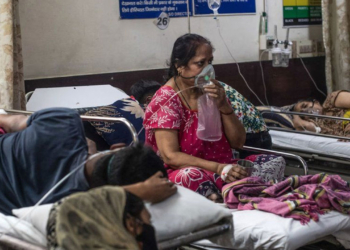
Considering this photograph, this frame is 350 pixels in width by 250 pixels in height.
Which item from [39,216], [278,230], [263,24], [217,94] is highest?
[263,24]

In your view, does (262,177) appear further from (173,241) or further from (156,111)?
(173,241)

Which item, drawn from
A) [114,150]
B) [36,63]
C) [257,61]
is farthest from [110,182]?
[257,61]

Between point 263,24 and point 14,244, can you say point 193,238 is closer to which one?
point 14,244

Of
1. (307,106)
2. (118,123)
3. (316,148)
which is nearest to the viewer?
(118,123)

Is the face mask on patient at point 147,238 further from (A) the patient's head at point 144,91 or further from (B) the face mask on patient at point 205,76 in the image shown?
(A) the patient's head at point 144,91

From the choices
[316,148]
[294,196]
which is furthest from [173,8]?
[294,196]

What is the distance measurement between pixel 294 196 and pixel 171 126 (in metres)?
0.76

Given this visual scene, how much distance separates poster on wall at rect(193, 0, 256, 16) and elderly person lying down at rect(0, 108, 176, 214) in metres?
2.83

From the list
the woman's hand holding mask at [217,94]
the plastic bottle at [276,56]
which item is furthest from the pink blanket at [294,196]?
the plastic bottle at [276,56]

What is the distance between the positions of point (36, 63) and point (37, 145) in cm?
201

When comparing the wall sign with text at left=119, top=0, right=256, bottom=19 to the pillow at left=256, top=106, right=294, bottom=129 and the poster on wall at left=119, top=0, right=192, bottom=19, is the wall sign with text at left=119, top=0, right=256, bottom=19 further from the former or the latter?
the pillow at left=256, top=106, right=294, bottom=129

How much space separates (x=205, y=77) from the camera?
310 centimetres

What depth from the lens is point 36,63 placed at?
13.6 feet

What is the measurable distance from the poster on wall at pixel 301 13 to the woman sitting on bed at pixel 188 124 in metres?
2.64
